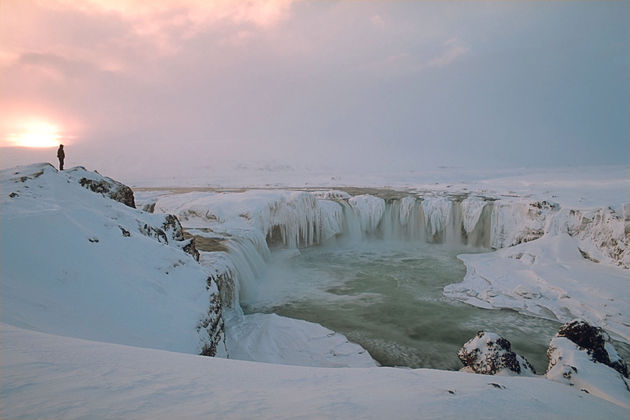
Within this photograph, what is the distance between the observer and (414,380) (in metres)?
2.94

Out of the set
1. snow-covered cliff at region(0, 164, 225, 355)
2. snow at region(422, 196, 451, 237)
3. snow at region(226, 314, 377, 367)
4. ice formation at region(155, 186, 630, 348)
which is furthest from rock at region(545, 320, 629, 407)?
snow at region(422, 196, 451, 237)

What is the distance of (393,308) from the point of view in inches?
412

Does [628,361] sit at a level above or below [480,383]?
below

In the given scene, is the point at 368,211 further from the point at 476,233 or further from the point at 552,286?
the point at 552,286

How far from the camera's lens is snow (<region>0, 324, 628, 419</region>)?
1.71 m

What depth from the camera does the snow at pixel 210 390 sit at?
67.2 inches

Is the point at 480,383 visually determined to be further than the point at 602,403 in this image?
No

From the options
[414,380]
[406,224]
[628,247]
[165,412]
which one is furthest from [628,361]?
[406,224]

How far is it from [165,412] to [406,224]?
19981mm

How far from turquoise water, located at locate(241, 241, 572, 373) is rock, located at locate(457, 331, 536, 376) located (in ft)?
7.35

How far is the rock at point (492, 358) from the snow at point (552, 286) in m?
5.52

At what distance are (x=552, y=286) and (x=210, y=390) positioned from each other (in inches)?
484

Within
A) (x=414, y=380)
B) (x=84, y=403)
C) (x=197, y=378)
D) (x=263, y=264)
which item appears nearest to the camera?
(x=84, y=403)

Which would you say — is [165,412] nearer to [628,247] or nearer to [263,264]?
[263,264]
